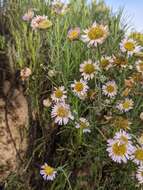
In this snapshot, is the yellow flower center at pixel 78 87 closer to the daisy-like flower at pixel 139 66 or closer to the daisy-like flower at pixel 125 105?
the daisy-like flower at pixel 125 105

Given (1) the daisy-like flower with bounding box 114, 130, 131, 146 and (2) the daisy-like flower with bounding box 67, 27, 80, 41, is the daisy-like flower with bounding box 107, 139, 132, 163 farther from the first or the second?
(2) the daisy-like flower with bounding box 67, 27, 80, 41

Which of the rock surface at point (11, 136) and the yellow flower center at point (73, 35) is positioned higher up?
the yellow flower center at point (73, 35)

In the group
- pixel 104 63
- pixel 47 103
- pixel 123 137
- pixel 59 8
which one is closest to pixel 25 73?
pixel 47 103

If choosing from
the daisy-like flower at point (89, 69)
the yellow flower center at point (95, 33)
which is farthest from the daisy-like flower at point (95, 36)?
the daisy-like flower at point (89, 69)

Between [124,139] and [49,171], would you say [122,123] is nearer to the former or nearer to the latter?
[124,139]

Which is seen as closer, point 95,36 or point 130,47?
point 95,36

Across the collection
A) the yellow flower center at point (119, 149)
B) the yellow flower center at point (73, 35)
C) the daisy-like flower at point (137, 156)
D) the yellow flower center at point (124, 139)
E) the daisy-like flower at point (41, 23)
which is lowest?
the daisy-like flower at point (137, 156)
